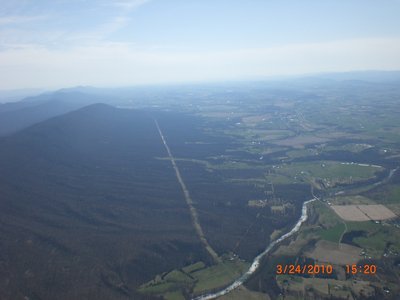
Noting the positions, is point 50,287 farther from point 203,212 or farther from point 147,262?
point 203,212

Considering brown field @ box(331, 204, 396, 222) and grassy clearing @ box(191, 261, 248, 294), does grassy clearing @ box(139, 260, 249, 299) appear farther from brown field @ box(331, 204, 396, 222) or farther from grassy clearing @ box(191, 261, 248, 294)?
brown field @ box(331, 204, 396, 222)

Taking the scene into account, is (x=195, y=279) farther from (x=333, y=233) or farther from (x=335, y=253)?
(x=333, y=233)

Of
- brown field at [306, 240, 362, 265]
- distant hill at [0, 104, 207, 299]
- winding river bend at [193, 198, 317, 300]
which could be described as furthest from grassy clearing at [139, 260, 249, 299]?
Answer: brown field at [306, 240, 362, 265]

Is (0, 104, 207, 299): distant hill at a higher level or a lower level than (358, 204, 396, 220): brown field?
higher

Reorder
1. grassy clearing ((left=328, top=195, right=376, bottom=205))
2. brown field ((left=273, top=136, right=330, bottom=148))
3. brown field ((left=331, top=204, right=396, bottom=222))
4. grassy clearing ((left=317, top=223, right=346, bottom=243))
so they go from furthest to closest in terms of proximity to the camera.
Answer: brown field ((left=273, top=136, right=330, bottom=148))
grassy clearing ((left=328, top=195, right=376, bottom=205))
brown field ((left=331, top=204, right=396, bottom=222))
grassy clearing ((left=317, top=223, right=346, bottom=243))
